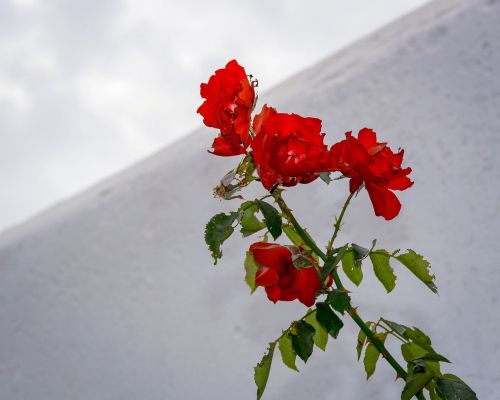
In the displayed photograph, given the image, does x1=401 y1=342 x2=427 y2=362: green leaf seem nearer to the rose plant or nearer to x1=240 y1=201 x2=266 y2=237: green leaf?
the rose plant

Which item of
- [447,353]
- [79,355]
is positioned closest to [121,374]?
[79,355]

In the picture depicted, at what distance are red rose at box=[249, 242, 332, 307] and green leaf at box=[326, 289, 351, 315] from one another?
0.01 metres

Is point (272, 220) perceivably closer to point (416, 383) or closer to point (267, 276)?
point (267, 276)

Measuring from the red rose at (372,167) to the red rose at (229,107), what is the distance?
6cm

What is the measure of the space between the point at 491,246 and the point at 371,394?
0.35 metres

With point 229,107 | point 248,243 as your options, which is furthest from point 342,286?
point 248,243

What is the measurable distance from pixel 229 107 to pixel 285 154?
0.19ft

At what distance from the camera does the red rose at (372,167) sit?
1.36ft

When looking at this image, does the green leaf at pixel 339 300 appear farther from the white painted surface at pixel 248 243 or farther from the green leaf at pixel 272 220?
the white painted surface at pixel 248 243

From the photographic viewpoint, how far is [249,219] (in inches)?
18.1

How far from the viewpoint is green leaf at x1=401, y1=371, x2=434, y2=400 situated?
0.42 meters

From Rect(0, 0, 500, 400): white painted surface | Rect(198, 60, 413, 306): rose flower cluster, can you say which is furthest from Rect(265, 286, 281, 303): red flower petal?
Rect(0, 0, 500, 400): white painted surface

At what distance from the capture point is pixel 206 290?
4.40 feet

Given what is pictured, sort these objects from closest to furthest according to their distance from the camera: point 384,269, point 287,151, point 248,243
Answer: point 287,151 → point 384,269 → point 248,243
